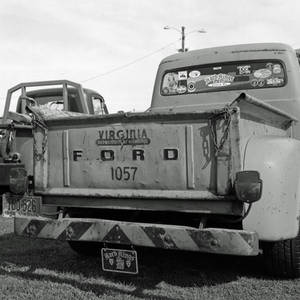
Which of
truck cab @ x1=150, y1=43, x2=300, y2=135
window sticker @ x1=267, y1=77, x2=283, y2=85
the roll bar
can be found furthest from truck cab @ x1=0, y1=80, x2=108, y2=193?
window sticker @ x1=267, y1=77, x2=283, y2=85

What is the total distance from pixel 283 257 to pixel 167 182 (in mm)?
1150

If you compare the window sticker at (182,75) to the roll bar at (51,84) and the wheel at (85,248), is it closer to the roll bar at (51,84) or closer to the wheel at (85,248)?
the wheel at (85,248)

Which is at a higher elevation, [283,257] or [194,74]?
[194,74]

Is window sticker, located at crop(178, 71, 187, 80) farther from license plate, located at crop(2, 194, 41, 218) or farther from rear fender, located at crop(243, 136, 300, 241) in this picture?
license plate, located at crop(2, 194, 41, 218)

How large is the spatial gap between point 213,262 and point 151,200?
1452 millimetres

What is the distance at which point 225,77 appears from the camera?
5.55 metres

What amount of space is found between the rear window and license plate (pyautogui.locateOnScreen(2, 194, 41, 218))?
2.31 metres

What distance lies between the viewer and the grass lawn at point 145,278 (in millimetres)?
3951

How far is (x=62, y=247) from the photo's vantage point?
5.84 meters

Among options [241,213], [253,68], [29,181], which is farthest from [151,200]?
[253,68]

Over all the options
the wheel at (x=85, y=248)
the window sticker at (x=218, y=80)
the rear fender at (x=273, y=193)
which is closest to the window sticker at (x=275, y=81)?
the window sticker at (x=218, y=80)

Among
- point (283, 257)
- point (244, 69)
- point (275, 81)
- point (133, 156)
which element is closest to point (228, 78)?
point (244, 69)

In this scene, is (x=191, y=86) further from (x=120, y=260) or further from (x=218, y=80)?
(x=120, y=260)

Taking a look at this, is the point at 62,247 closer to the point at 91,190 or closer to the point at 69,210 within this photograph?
the point at 69,210
